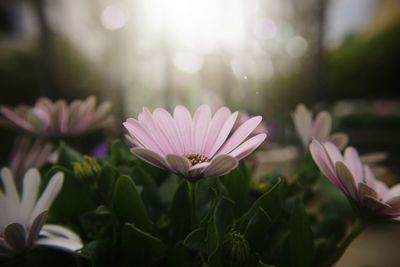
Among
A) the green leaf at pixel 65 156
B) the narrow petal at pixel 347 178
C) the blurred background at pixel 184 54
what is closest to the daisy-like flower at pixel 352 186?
the narrow petal at pixel 347 178

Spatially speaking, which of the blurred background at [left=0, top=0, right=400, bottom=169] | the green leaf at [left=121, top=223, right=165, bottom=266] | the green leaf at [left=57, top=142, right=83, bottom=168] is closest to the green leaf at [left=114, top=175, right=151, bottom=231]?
the green leaf at [left=121, top=223, right=165, bottom=266]

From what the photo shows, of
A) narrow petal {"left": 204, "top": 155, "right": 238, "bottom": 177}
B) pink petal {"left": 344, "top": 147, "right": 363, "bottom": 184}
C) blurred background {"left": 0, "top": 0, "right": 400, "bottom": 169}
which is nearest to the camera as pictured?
narrow petal {"left": 204, "top": 155, "right": 238, "bottom": 177}

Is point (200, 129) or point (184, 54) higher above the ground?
point (200, 129)

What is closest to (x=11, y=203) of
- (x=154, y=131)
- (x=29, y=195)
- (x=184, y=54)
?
(x=29, y=195)

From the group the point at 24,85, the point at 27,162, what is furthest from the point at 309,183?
the point at 24,85

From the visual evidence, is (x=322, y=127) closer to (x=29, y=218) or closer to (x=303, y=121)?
(x=303, y=121)

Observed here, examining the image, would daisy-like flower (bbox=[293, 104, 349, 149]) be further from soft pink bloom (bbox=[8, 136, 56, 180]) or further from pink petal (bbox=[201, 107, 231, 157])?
soft pink bloom (bbox=[8, 136, 56, 180])

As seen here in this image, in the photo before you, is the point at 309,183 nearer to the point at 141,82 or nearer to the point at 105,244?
the point at 105,244
